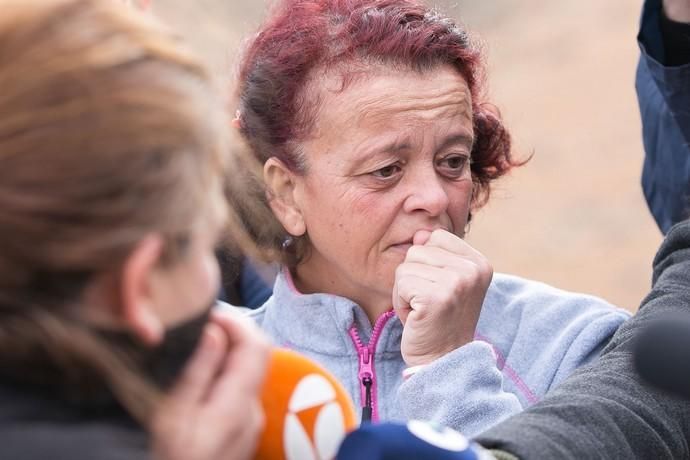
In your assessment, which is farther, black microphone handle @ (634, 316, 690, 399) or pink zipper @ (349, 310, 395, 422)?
pink zipper @ (349, 310, 395, 422)

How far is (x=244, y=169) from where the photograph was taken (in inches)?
95.5

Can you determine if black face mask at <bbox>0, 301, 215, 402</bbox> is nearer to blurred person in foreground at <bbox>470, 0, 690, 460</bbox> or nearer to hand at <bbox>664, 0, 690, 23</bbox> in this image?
blurred person in foreground at <bbox>470, 0, 690, 460</bbox>

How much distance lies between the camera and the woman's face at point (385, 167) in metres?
2.26

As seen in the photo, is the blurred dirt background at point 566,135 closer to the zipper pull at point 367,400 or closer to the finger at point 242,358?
the zipper pull at point 367,400

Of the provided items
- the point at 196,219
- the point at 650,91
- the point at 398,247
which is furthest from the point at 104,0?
the point at 650,91

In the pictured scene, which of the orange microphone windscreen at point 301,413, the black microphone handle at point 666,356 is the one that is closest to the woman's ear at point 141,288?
the orange microphone windscreen at point 301,413

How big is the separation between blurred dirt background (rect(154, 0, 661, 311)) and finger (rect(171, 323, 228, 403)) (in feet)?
19.5

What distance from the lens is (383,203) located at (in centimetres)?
228

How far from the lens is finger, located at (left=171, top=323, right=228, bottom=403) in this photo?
3.73 ft

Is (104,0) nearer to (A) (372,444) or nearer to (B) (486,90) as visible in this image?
(A) (372,444)

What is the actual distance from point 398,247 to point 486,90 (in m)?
0.47

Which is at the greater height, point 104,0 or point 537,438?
point 104,0

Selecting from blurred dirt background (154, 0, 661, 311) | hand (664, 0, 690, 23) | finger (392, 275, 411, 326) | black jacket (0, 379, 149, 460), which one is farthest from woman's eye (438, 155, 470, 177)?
blurred dirt background (154, 0, 661, 311)

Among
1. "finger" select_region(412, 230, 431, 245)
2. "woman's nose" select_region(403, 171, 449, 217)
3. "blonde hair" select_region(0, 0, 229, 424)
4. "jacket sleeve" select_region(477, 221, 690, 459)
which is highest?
"blonde hair" select_region(0, 0, 229, 424)
